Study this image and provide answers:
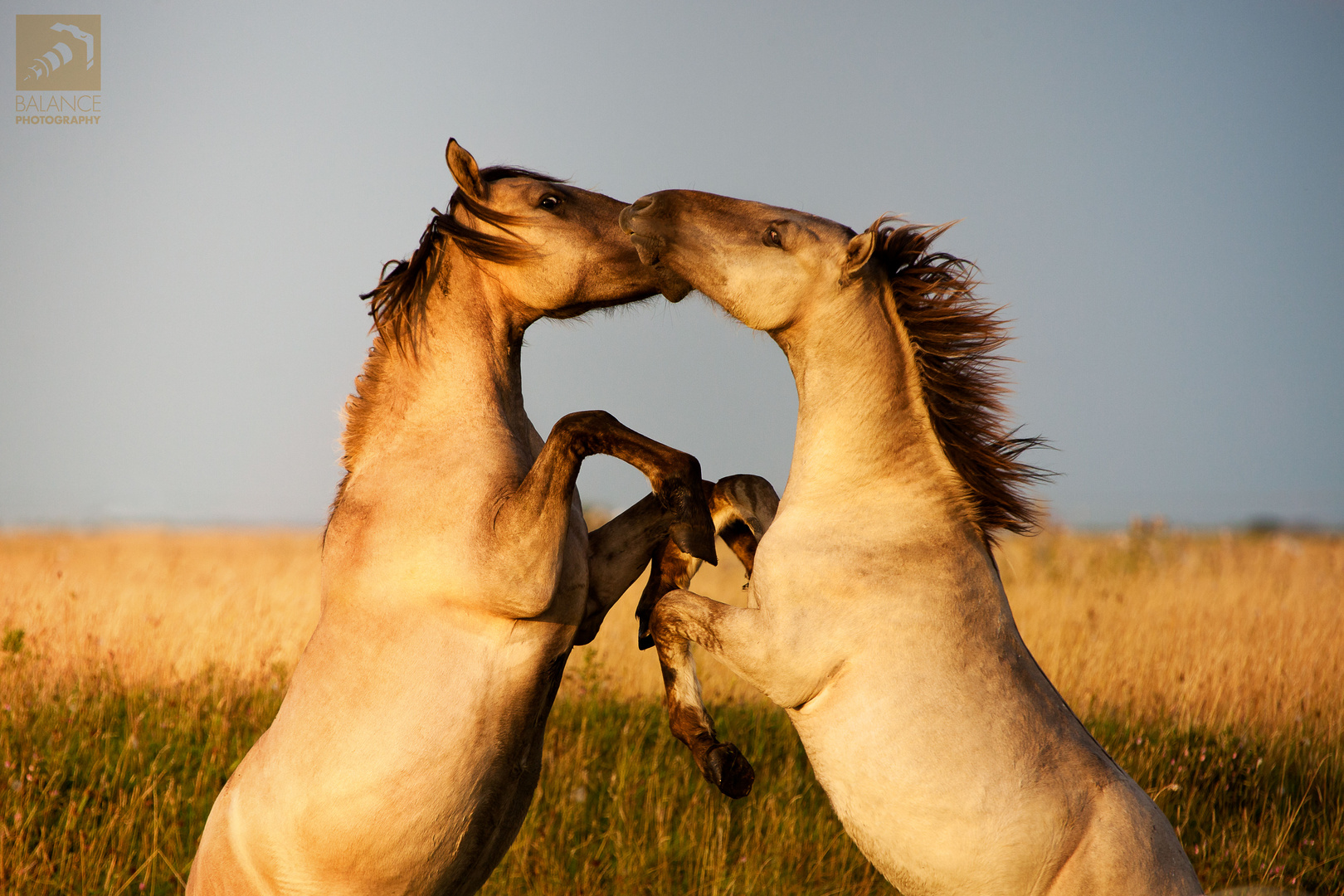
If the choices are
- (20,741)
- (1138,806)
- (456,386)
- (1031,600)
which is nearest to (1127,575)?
(1031,600)

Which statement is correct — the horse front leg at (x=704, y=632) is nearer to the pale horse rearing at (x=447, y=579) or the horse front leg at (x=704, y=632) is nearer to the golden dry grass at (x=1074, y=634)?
the pale horse rearing at (x=447, y=579)

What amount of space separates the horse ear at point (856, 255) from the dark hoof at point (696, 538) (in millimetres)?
1011

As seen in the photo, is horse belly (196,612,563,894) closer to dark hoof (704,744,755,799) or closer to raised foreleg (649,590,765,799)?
raised foreleg (649,590,765,799)

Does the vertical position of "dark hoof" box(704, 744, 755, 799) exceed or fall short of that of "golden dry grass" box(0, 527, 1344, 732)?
it exceeds it

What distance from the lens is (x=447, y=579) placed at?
10.8ft

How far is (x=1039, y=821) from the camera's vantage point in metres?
2.87

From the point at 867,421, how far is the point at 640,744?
3.51m

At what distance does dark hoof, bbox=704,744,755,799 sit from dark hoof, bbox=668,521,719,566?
66cm

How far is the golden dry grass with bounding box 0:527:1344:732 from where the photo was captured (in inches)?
274

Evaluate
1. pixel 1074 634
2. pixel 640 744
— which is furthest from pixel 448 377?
pixel 1074 634

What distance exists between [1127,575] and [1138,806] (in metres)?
10.4

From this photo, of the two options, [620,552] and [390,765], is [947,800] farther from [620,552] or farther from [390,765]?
[390,765]

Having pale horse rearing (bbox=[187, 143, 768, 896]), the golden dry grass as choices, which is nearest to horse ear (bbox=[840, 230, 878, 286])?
pale horse rearing (bbox=[187, 143, 768, 896])

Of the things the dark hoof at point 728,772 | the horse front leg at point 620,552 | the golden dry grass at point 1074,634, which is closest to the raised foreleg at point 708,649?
the dark hoof at point 728,772
